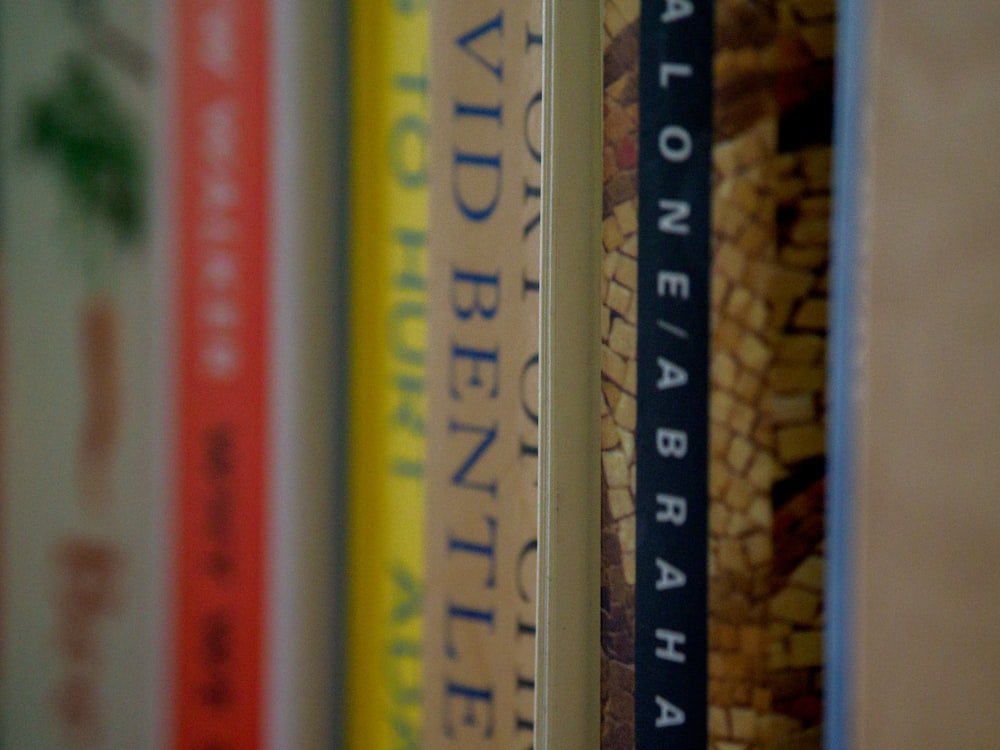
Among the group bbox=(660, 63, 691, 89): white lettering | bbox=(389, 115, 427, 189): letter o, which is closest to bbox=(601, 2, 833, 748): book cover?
bbox=(660, 63, 691, 89): white lettering

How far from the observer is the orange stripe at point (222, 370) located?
1.21 feet

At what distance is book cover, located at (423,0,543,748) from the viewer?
304mm

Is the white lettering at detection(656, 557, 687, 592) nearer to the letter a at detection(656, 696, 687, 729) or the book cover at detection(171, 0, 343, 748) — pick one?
the letter a at detection(656, 696, 687, 729)

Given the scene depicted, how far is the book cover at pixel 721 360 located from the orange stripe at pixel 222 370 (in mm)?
190

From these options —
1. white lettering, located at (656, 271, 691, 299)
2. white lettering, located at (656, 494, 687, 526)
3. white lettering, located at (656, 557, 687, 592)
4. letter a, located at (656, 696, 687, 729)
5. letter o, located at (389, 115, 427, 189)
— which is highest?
letter o, located at (389, 115, 427, 189)

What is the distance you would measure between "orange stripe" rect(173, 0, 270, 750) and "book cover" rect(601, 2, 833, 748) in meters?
0.19

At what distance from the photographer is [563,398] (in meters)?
0.24

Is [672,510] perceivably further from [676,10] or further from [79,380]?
[79,380]

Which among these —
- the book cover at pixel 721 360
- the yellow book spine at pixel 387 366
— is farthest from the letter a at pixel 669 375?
the yellow book spine at pixel 387 366

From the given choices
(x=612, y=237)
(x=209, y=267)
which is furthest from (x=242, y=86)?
(x=612, y=237)

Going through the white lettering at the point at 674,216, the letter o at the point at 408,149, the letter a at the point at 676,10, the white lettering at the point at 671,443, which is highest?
the letter a at the point at 676,10

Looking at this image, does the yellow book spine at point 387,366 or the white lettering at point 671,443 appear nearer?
the white lettering at point 671,443

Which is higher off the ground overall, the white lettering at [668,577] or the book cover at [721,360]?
the book cover at [721,360]

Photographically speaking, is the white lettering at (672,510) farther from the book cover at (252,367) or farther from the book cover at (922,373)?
the book cover at (252,367)
